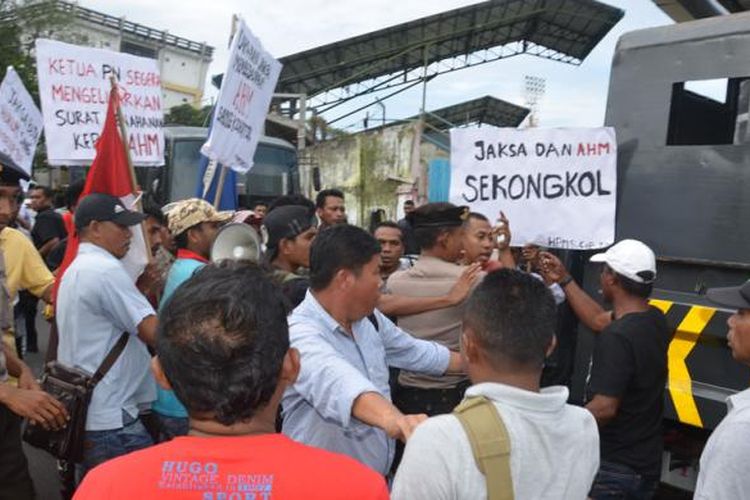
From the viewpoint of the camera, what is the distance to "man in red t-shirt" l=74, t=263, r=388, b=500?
3.92 ft

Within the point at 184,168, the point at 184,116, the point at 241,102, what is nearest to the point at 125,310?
the point at 241,102

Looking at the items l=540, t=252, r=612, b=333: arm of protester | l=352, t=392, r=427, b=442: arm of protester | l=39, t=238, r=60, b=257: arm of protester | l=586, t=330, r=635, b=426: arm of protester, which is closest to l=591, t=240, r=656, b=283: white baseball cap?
l=586, t=330, r=635, b=426: arm of protester

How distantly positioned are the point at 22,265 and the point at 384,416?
152 inches

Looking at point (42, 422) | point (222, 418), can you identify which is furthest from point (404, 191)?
point (222, 418)

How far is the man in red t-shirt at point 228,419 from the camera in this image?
1196 millimetres

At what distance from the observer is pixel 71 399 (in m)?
3.02

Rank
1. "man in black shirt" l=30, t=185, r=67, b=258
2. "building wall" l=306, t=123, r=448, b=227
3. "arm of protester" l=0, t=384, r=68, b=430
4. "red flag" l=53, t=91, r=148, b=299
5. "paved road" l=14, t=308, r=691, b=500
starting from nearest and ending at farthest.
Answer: "arm of protester" l=0, t=384, r=68, b=430 → "red flag" l=53, t=91, r=148, b=299 → "paved road" l=14, t=308, r=691, b=500 → "man in black shirt" l=30, t=185, r=67, b=258 → "building wall" l=306, t=123, r=448, b=227

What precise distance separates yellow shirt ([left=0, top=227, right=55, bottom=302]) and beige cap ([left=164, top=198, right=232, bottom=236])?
1723 millimetres

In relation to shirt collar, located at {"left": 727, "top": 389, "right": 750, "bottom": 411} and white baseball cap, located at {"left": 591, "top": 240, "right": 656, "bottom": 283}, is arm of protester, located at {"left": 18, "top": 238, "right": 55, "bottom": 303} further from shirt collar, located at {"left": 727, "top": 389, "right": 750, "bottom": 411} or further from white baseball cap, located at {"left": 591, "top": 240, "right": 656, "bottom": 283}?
shirt collar, located at {"left": 727, "top": 389, "right": 750, "bottom": 411}

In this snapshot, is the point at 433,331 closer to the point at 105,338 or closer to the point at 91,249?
the point at 105,338

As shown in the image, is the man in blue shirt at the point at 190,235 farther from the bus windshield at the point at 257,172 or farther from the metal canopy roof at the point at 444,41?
the metal canopy roof at the point at 444,41

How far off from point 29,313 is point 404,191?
11735 mm

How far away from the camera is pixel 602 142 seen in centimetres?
376

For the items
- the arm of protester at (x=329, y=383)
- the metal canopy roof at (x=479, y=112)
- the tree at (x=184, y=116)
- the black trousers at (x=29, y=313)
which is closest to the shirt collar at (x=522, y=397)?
the arm of protester at (x=329, y=383)
